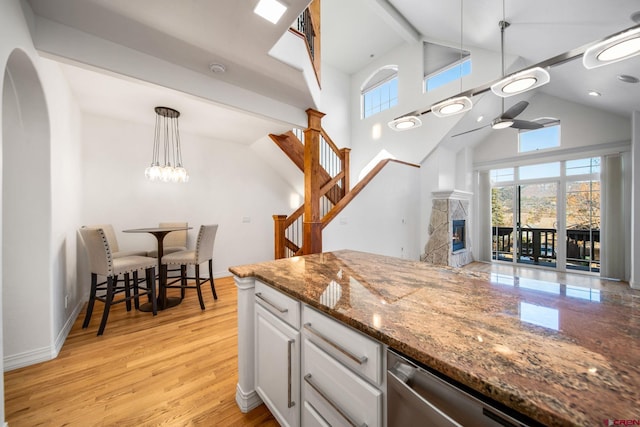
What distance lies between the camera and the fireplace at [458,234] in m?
5.59

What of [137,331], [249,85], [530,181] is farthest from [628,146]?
[137,331]

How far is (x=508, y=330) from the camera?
30.2 inches

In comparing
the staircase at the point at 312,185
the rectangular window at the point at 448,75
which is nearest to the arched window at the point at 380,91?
the rectangular window at the point at 448,75

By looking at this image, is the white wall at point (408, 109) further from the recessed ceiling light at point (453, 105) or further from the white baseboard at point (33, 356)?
the white baseboard at point (33, 356)

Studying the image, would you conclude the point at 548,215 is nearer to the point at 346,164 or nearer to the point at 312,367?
the point at 346,164

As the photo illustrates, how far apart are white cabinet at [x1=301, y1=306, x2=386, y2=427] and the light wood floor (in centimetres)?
72

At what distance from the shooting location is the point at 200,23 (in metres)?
1.82

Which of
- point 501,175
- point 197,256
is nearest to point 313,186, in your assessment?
point 197,256

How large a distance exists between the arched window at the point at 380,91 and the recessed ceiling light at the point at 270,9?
17.1ft

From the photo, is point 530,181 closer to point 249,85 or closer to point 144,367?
point 249,85

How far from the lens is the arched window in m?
6.42

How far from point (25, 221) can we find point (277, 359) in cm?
231

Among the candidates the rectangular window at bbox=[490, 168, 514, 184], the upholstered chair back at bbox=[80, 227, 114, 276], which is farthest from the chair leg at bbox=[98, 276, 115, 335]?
the rectangular window at bbox=[490, 168, 514, 184]

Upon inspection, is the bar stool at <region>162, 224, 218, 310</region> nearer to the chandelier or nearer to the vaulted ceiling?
the chandelier
